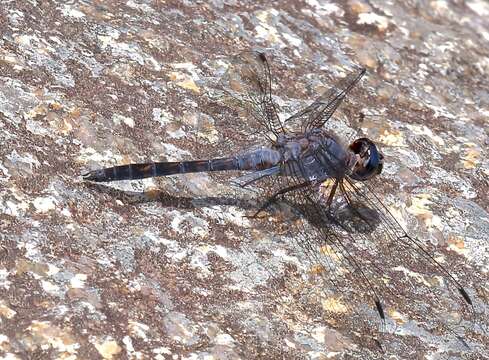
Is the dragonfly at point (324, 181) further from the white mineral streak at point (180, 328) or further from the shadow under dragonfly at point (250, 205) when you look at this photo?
the white mineral streak at point (180, 328)

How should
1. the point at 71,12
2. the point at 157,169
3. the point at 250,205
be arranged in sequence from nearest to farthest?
the point at 157,169 → the point at 250,205 → the point at 71,12

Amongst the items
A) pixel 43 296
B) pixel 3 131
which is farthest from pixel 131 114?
pixel 43 296

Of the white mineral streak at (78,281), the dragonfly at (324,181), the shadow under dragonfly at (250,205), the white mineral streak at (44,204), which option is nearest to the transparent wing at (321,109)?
the dragonfly at (324,181)

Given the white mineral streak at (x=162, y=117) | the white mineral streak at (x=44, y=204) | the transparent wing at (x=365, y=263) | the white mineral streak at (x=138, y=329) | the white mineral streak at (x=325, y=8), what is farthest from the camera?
the white mineral streak at (x=325, y=8)

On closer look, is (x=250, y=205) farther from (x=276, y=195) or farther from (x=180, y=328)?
(x=180, y=328)

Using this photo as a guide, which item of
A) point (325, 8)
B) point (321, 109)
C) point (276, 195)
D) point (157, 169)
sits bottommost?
point (276, 195)

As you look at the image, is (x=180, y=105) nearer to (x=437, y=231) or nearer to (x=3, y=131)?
(x=3, y=131)

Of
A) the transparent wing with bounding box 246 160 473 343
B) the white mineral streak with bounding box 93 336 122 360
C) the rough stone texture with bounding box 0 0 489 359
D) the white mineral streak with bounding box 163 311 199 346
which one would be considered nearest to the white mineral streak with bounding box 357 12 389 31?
the rough stone texture with bounding box 0 0 489 359

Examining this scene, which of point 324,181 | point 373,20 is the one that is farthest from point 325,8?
point 324,181
